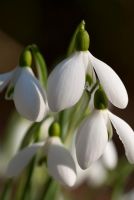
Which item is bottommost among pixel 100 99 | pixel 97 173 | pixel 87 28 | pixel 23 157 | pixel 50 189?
pixel 87 28

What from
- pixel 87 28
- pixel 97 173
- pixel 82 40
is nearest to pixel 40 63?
pixel 82 40

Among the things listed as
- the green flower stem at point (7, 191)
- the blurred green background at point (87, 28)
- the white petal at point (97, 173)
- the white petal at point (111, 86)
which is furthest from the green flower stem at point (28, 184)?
the blurred green background at point (87, 28)

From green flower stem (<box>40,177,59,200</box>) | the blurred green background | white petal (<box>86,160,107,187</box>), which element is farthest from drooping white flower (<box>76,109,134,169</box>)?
the blurred green background

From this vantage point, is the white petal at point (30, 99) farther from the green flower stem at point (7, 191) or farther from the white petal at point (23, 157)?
the green flower stem at point (7, 191)

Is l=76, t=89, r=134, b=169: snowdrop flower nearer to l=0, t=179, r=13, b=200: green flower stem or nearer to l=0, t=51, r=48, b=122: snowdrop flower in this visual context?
l=0, t=51, r=48, b=122: snowdrop flower

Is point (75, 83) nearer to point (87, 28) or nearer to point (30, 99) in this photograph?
point (30, 99)

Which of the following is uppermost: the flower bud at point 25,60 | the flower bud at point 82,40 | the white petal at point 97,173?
the flower bud at point 82,40

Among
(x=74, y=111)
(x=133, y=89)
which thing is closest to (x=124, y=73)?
(x=133, y=89)
